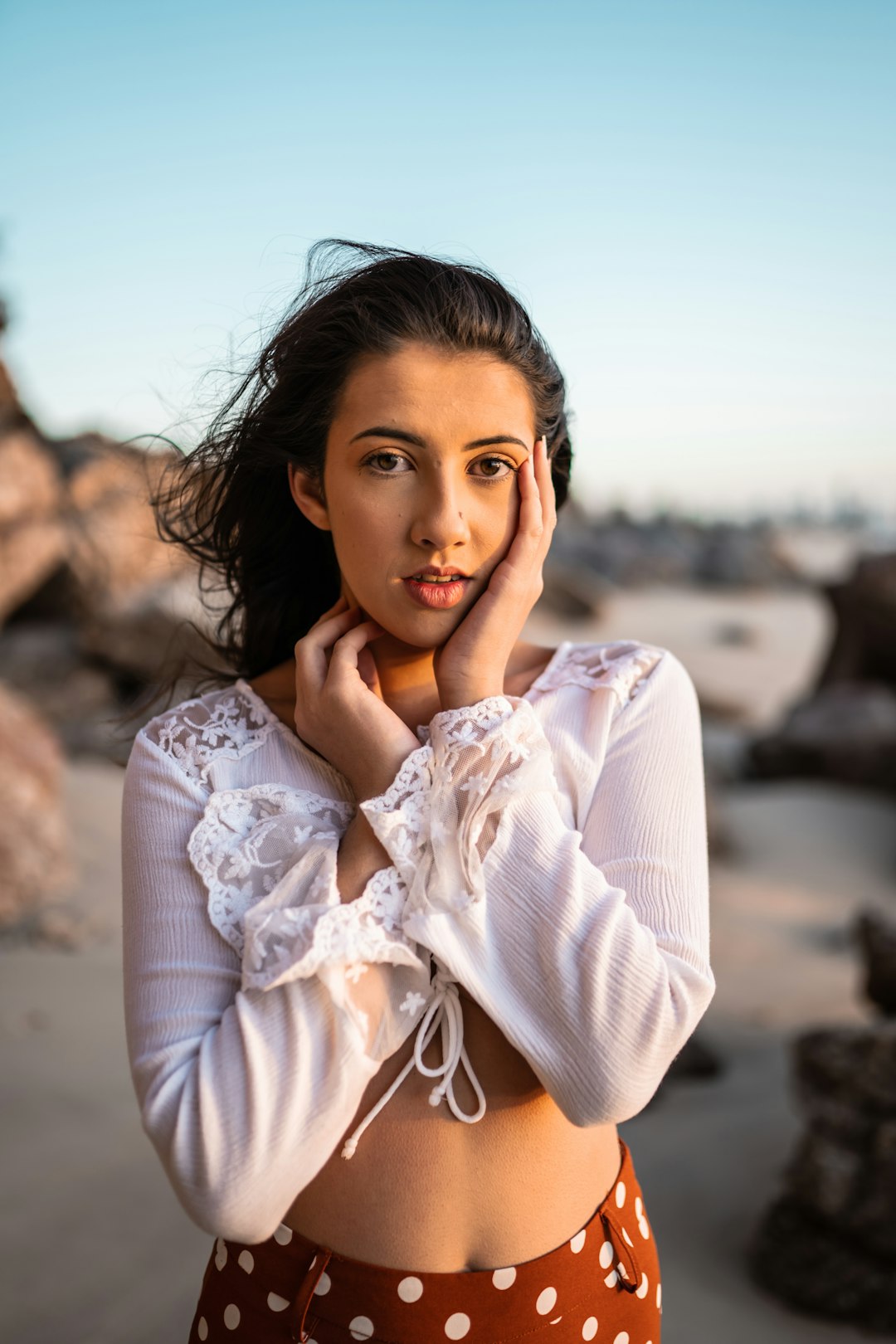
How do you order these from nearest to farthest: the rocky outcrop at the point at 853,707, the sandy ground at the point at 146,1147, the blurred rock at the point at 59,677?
the sandy ground at the point at 146,1147, the blurred rock at the point at 59,677, the rocky outcrop at the point at 853,707

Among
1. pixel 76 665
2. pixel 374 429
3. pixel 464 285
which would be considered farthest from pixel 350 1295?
pixel 76 665

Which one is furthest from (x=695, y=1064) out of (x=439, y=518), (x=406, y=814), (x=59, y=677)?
(x=59, y=677)

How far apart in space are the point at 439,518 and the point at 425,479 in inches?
3.1

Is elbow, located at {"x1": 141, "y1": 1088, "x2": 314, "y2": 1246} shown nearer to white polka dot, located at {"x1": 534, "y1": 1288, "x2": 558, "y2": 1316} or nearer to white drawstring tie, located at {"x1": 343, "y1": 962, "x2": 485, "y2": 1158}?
white drawstring tie, located at {"x1": 343, "y1": 962, "x2": 485, "y2": 1158}

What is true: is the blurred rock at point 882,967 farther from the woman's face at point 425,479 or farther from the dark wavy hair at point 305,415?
the woman's face at point 425,479

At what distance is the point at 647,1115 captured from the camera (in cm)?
442

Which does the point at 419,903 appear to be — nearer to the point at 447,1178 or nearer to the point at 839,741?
the point at 447,1178

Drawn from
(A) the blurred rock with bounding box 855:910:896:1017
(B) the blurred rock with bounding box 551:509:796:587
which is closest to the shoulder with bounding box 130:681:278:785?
(A) the blurred rock with bounding box 855:910:896:1017

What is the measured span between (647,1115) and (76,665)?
6.24 meters

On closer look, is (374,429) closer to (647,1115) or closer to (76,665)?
(647,1115)

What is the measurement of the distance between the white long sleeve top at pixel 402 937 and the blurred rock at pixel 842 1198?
201 cm

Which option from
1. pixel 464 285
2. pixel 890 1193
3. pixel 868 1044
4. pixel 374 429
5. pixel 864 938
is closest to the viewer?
pixel 374 429

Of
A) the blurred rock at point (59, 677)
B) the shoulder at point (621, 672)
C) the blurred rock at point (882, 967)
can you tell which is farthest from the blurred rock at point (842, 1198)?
the blurred rock at point (59, 677)

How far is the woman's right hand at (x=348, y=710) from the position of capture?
1.71 meters
